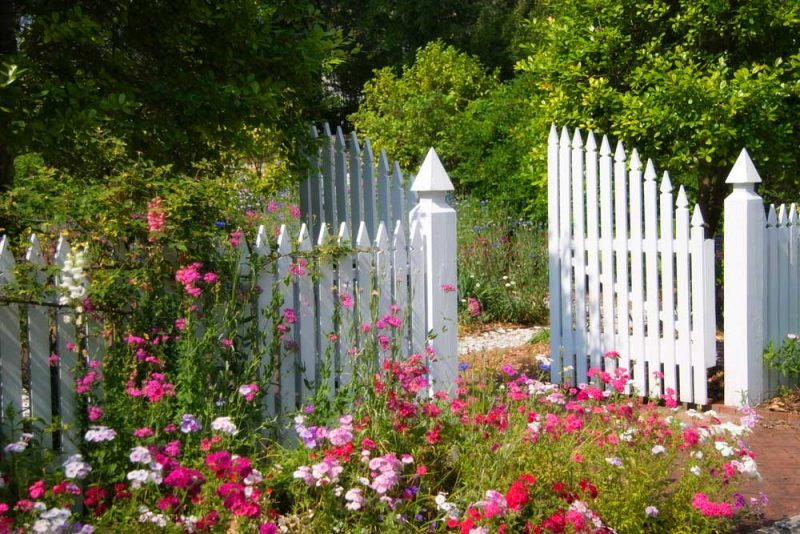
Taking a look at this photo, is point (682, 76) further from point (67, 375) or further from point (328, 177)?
point (67, 375)

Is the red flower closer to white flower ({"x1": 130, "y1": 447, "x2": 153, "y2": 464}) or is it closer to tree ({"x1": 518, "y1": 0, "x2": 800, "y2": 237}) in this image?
white flower ({"x1": 130, "y1": 447, "x2": 153, "y2": 464})

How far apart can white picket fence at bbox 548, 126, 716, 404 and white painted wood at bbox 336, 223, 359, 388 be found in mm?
2282

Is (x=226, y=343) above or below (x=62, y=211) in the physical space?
below

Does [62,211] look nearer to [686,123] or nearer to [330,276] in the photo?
[330,276]

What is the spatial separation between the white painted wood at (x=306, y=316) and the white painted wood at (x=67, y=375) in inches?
39.2

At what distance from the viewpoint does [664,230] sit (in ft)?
19.7

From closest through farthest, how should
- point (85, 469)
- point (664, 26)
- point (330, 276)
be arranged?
point (85, 469) → point (330, 276) → point (664, 26)

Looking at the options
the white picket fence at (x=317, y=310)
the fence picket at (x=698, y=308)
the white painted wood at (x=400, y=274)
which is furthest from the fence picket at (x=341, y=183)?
the fence picket at (x=698, y=308)

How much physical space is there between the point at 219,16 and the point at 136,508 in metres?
3.16

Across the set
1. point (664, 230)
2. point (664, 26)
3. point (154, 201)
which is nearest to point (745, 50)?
point (664, 26)

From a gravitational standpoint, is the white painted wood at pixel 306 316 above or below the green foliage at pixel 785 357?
above

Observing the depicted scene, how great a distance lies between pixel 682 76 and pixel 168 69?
382cm

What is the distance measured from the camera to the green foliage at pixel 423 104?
16719 mm

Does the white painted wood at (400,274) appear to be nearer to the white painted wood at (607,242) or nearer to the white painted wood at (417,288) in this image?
the white painted wood at (417,288)
